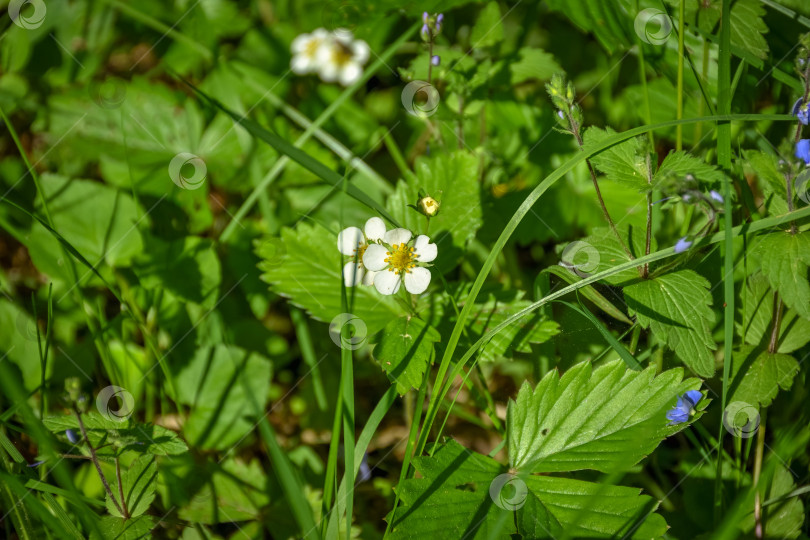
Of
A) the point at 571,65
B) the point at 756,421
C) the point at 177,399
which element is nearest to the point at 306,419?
the point at 177,399

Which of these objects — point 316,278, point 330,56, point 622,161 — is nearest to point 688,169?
point 622,161

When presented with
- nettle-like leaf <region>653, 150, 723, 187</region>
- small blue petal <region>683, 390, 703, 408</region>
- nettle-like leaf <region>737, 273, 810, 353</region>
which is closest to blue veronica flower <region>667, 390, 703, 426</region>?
small blue petal <region>683, 390, 703, 408</region>

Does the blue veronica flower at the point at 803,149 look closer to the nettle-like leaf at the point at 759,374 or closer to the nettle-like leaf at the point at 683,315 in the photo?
the nettle-like leaf at the point at 683,315

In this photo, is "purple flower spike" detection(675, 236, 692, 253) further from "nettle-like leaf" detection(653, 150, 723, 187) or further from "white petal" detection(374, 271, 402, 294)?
"white petal" detection(374, 271, 402, 294)

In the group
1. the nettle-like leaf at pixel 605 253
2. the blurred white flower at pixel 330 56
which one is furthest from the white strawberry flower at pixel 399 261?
the blurred white flower at pixel 330 56

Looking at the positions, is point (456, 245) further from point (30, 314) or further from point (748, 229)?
point (30, 314)
